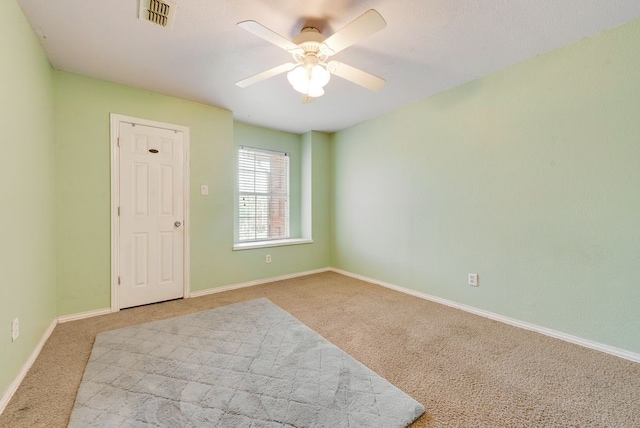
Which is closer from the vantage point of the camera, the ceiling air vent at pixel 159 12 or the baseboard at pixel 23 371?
the baseboard at pixel 23 371

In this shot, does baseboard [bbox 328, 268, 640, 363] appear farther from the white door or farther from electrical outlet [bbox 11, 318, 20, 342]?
electrical outlet [bbox 11, 318, 20, 342]

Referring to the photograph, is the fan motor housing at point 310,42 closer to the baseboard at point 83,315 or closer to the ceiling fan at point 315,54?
the ceiling fan at point 315,54

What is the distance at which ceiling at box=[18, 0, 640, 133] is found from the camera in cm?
171

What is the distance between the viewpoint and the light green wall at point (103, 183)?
8.28 feet

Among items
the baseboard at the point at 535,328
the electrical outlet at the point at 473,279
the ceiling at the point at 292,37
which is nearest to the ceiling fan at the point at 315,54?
the ceiling at the point at 292,37

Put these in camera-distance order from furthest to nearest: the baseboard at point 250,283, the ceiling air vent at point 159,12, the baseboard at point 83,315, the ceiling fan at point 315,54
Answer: the baseboard at point 250,283, the baseboard at point 83,315, the ceiling air vent at point 159,12, the ceiling fan at point 315,54

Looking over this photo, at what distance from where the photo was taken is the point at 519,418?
1.35m

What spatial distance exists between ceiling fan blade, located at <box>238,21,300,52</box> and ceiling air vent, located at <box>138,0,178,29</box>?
611 millimetres

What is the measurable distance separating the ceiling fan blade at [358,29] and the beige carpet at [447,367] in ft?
6.73

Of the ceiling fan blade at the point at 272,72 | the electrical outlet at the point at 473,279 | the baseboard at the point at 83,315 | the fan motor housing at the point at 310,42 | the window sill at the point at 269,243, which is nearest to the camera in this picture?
the fan motor housing at the point at 310,42

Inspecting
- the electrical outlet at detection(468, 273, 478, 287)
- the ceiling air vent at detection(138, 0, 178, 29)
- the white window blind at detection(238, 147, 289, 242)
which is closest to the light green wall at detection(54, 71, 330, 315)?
the white window blind at detection(238, 147, 289, 242)

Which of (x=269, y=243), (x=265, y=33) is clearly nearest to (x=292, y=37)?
(x=265, y=33)

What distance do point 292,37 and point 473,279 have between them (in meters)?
2.76

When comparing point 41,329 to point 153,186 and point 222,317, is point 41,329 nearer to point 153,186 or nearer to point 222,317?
point 222,317
